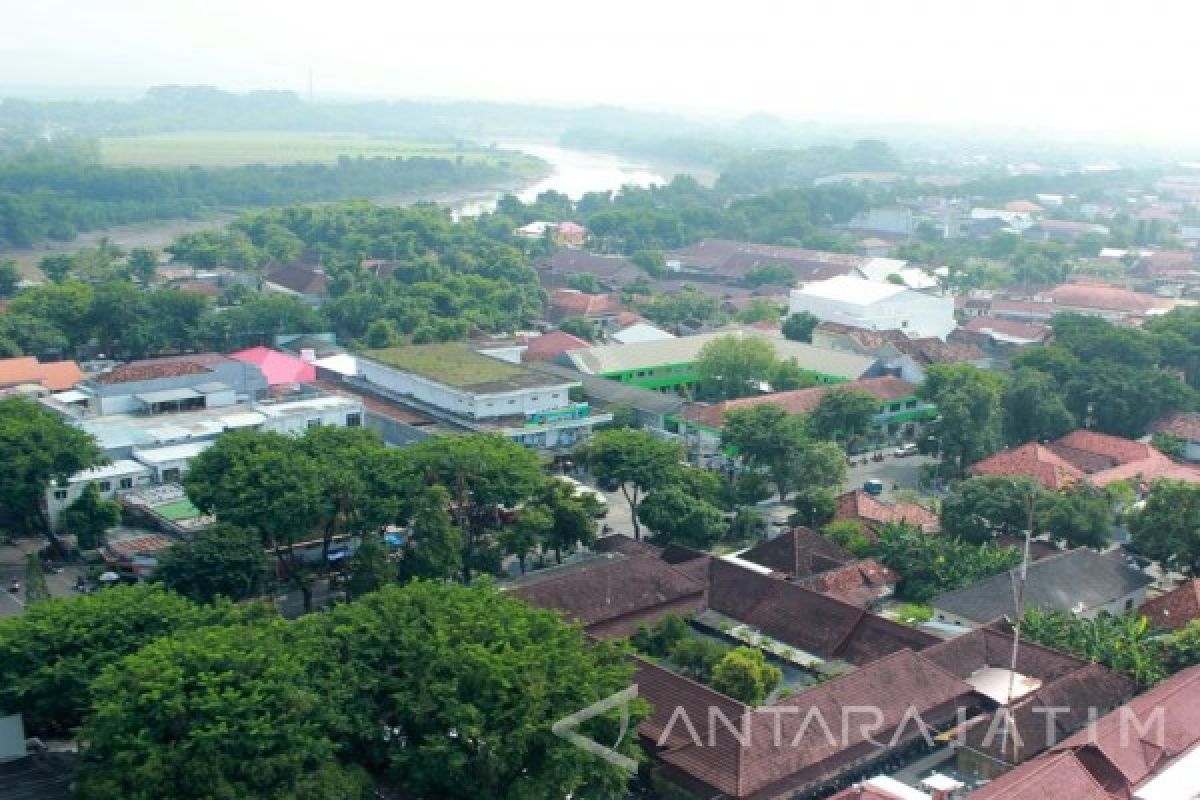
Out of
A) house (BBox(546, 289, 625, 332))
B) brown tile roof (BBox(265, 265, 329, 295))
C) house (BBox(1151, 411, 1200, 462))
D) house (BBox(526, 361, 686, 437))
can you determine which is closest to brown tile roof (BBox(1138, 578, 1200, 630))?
house (BBox(1151, 411, 1200, 462))

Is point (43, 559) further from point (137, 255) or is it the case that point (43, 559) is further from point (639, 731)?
point (137, 255)

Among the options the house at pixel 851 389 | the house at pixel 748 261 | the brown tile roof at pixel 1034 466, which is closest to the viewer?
the brown tile roof at pixel 1034 466

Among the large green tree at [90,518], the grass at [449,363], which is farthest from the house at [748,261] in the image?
the large green tree at [90,518]

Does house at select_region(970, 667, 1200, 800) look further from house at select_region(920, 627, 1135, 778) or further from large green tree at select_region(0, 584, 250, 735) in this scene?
large green tree at select_region(0, 584, 250, 735)

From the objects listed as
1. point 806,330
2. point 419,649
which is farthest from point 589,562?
point 806,330

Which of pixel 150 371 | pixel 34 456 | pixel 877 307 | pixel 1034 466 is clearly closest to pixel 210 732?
pixel 34 456

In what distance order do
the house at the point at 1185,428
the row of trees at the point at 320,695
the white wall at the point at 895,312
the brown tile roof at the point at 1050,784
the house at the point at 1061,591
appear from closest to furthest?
1. the row of trees at the point at 320,695
2. the brown tile roof at the point at 1050,784
3. the house at the point at 1061,591
4. the house at the point at 1185,428
5. the white wall at the point at 895,312

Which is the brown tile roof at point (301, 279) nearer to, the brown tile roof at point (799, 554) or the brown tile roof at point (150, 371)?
the brown tile roof at point (150, 371)

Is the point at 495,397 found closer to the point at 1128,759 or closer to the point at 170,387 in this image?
the point at 170,387
